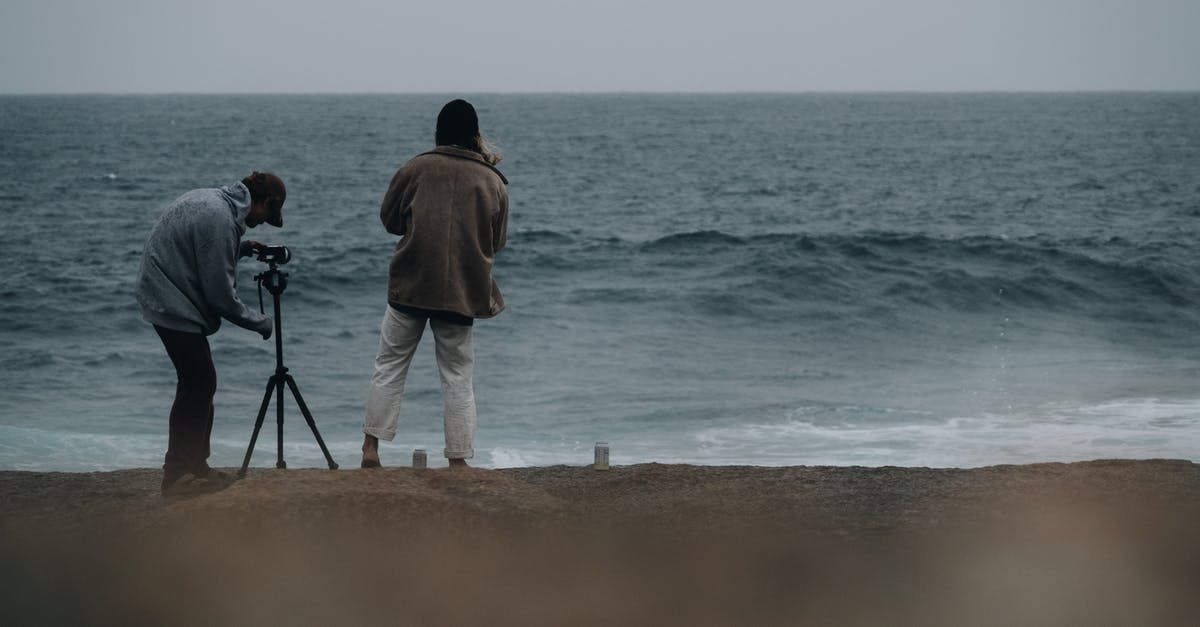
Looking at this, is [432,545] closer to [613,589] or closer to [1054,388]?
[613,589]

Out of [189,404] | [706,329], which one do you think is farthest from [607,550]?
[706,329]

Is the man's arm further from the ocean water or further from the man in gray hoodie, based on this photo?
the ocean water

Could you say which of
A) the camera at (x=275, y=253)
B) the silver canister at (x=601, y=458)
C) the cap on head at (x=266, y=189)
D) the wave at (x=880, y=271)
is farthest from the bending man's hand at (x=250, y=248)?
the wave at (x=880, y=271)

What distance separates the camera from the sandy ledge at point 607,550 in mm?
4180

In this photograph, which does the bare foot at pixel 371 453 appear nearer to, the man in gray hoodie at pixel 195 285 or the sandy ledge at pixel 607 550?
the sandy ledge at pixel 607 550

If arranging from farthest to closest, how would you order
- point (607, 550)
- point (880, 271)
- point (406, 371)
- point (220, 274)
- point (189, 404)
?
1. point (880, 271)
2. point (406, 371)
3. point (189, 404)
4. point (220, 274)
5. point (607, 550)

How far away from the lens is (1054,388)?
14453mm

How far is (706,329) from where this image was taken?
1919 cm

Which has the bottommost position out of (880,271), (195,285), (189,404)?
(880,271)

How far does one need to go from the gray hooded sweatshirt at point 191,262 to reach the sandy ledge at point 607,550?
722 millimetres

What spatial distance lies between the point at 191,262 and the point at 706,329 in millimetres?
14551

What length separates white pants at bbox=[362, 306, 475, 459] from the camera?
5.57 meters

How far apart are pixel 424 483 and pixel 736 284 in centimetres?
1757

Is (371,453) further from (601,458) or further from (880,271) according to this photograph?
(880,271)
